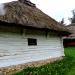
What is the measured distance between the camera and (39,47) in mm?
14031

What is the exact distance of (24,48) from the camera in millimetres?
12547

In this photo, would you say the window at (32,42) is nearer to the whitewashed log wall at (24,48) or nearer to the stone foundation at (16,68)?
the whitewashed log wall at (24,48)

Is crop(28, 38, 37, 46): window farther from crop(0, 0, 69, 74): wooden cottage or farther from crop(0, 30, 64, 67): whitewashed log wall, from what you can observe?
crop(0, 30, 64, 67): whitewashed log wall

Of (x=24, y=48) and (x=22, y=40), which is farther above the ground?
(x=22, y=40)

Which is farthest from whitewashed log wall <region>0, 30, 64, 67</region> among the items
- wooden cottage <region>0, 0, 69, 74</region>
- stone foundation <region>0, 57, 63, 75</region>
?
stone foundation <region>0, 57, 63, 75</region>

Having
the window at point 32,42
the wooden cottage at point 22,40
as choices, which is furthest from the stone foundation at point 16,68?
the window at point 32,42

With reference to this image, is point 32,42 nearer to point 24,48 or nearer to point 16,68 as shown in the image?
point 24,48

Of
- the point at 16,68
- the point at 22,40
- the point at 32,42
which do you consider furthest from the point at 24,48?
the point at 16,68

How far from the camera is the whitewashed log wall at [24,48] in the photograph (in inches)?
434

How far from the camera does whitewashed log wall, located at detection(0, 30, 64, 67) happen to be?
11.0 m

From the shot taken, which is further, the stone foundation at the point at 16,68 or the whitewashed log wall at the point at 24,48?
the whitewashed log wall at the point at 24,48

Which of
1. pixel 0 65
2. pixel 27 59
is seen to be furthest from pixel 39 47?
pixel 0 65

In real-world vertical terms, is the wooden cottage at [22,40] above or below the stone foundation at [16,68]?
above

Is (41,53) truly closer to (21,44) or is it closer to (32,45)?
(32,45)
